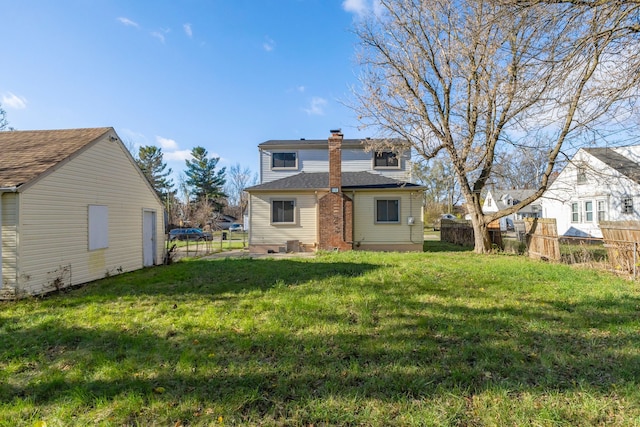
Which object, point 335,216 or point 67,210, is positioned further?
point 335,216

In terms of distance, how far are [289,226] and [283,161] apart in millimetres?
6002

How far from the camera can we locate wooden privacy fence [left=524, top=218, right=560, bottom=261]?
1052cm

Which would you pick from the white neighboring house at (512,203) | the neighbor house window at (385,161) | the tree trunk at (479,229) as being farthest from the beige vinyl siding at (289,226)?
the white neighboring house at (512,203)

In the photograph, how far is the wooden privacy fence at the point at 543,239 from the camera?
1052 cm

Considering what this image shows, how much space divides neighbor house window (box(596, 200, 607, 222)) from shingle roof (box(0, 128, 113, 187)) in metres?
26.7

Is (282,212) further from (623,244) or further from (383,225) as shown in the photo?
(623,244)

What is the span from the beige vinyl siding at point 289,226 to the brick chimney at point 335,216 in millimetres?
910

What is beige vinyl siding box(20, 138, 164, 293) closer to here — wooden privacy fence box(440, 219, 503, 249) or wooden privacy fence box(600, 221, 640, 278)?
wooden privacy fence box(600, 221, 640, 278)

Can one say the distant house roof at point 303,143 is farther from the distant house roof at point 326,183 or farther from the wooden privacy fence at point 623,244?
the wooden privacy fence at point 623,244

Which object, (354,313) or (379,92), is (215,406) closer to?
(354,313)

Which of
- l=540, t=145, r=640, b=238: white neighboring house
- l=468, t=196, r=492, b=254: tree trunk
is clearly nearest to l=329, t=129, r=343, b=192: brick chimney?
l=468, t=196, r=492, b=254: tree trunk

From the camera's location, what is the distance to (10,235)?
679cm

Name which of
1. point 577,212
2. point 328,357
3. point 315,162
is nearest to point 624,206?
point 577,212

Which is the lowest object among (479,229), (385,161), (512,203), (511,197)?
(479,229)
